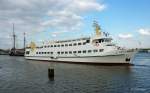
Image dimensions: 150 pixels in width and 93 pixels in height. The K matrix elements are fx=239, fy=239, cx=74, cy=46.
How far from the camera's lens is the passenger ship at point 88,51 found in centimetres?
5469

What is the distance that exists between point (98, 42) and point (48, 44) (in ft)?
73.5

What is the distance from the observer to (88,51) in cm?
5928

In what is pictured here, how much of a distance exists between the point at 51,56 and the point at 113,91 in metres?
48.4

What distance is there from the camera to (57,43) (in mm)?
71500

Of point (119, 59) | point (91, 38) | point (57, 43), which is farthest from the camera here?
point (57, 43)

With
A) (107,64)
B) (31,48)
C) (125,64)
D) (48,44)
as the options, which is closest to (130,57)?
(125,64)

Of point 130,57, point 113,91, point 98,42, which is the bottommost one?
point 113,91

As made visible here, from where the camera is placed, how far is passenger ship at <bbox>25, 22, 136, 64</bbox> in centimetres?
5469

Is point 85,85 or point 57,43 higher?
point 57,43

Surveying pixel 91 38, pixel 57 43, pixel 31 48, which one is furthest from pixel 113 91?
pixel 31 48

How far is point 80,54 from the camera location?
6184cm

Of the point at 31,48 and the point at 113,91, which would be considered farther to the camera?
the point at 31,48

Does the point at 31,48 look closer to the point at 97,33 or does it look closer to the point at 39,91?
the point at 97,33

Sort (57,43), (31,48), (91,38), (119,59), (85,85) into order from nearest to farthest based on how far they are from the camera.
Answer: (85,85) → (119,59) → (91,38) → (57,43) → (31,48)
